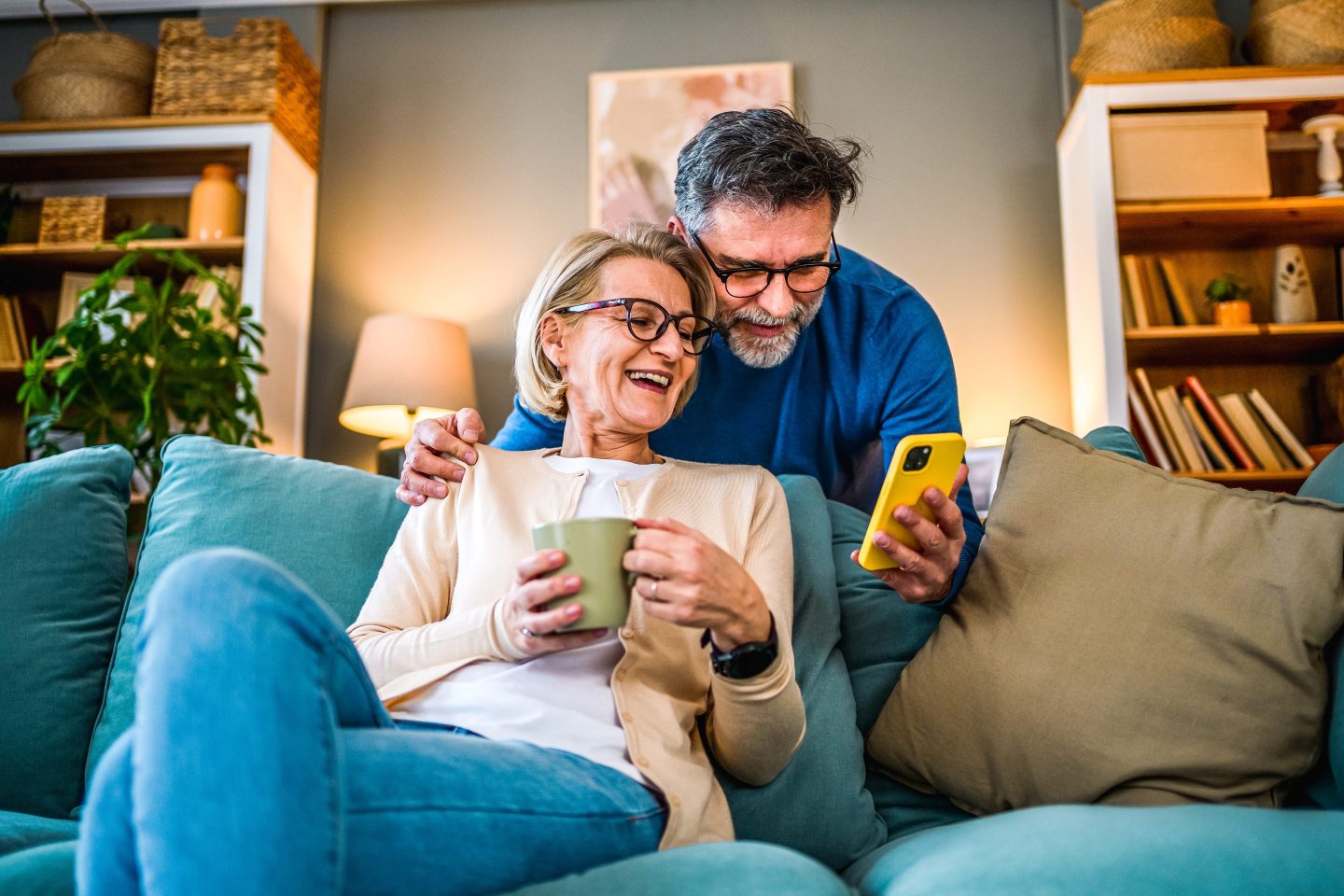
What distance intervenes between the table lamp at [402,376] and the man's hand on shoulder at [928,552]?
2289mm

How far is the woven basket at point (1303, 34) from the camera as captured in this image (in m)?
3.18

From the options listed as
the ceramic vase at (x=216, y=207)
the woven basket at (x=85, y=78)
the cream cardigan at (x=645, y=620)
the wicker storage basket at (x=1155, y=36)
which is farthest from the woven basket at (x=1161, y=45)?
the woven basket at (x=85, y=78)

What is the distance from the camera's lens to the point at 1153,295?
3.30 metres

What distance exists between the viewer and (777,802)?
3.96 feet

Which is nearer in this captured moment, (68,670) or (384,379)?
(68,670)

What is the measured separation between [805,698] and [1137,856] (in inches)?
18.6

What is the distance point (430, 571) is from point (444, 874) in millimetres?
519

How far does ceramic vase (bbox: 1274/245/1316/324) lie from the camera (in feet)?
10.7

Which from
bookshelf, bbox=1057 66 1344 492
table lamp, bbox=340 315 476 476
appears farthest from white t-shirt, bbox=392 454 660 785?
bookshelf, bbox=1057 66 1344 492

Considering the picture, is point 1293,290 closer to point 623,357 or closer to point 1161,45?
point 1161,45

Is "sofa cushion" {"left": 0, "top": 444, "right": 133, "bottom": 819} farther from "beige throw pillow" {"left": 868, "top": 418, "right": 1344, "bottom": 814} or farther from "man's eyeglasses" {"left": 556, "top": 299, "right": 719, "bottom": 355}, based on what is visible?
"beige throw pillow" {"left": 868, "top": 418, "right": 1344, "bottom": 814}

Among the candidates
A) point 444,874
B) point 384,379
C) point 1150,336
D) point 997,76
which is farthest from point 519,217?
point 444,874

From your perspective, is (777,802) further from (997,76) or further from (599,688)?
(997,76)

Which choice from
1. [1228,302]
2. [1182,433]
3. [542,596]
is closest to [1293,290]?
[1228,302]
